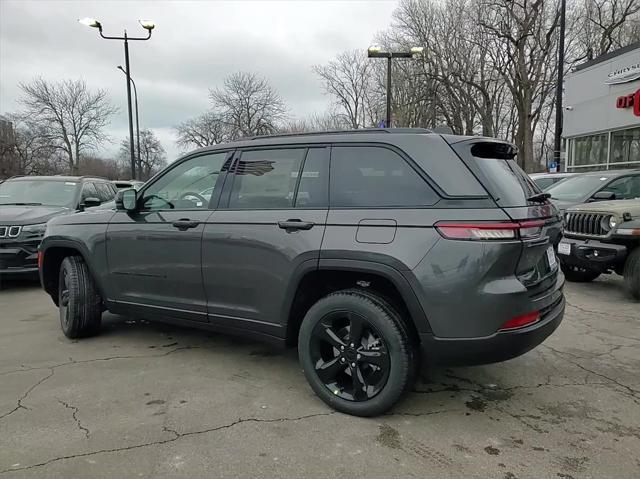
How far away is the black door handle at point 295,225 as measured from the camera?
326cm

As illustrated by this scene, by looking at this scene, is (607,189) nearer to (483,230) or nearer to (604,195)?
(604,195)

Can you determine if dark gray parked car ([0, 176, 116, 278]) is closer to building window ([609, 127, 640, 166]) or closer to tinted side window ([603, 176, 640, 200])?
tinted side window ([603, 176, 640, 200])

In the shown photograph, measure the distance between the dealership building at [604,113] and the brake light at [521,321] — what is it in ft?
57.9

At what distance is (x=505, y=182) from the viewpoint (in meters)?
3.06

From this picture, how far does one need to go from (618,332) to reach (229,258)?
4.00 metres

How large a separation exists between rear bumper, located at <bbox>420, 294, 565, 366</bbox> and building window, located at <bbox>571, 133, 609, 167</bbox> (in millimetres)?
19596

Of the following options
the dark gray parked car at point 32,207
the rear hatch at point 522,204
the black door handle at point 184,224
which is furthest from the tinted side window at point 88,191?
the rear hatch at point 522,204

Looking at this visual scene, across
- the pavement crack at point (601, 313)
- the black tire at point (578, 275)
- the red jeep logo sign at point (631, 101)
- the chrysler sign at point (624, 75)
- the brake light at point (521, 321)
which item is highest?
the chrysler sign at point (624, 75)

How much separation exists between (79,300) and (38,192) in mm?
4602

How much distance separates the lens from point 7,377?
151 inches

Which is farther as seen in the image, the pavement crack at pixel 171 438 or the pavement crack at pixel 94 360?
the pavement crack at pixel 94 360

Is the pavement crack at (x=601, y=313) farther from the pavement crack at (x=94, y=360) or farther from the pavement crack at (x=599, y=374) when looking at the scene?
the pavement crack at (x=94, y=360)

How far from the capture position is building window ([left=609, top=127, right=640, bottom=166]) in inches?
694

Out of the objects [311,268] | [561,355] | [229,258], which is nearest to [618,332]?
[561,355]
